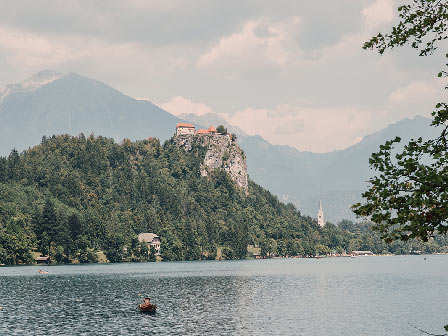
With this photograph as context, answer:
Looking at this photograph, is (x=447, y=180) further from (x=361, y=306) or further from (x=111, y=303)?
(x=111, y=303)

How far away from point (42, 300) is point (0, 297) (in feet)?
35.1

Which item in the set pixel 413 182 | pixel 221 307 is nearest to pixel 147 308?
pixel 221 307

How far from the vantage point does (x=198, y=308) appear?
389ft

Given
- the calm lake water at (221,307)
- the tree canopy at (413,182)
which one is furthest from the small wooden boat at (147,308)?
the tree canopy at (413,182)

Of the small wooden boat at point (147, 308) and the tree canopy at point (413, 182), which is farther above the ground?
the tree canopy at point (413, 182)

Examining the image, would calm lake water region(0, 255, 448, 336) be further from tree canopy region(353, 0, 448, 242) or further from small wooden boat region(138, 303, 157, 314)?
tree canopy region(353, 0, 448, 242)

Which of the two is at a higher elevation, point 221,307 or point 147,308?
point 147,308

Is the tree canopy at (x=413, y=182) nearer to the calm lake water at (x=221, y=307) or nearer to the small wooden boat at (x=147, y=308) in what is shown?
the calm lake water at (x=221, y=307)

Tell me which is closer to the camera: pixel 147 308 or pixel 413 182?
pixel 413 182

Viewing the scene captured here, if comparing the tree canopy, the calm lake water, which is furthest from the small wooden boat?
the tree canopy

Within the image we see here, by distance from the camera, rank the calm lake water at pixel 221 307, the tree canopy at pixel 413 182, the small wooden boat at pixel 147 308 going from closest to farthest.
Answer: the tree canopy at pixel 413 182 < the calm lake water at pixel 221 307 < the small wooden boat at pixel 147 308

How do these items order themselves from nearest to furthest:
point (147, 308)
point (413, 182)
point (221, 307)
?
1. point (413, 182)
2. point (147, 308)
3. point (221, 307)

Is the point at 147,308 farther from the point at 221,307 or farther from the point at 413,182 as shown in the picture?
the point at 413,182

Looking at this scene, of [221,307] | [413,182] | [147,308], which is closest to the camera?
[413,182]
